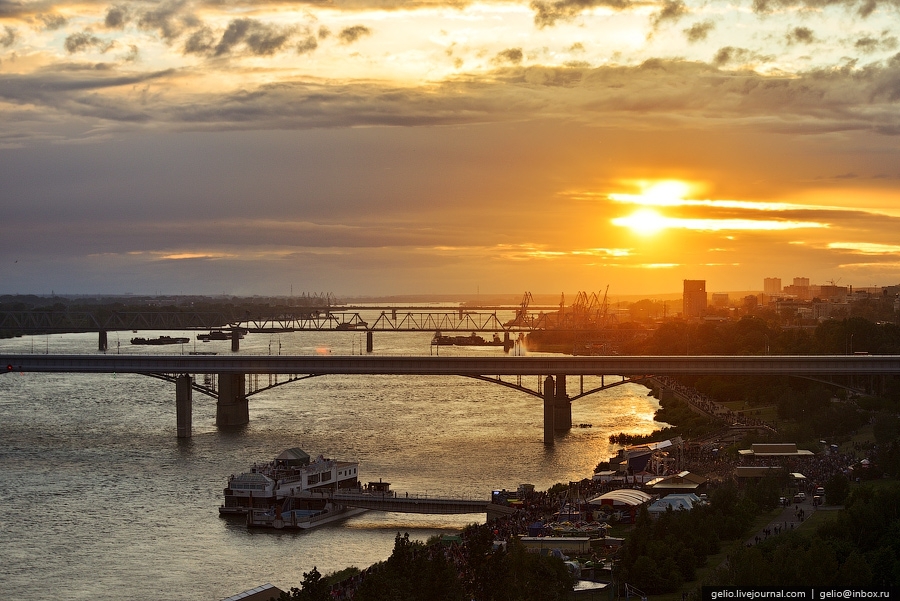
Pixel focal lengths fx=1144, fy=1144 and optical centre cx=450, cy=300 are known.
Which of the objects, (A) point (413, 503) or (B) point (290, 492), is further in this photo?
(B) point (290, 492)

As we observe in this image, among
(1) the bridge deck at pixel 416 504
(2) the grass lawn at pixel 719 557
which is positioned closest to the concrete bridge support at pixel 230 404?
(1) the bridge deck at pixel 416 504

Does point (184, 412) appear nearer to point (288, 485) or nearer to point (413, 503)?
point (288, 485)

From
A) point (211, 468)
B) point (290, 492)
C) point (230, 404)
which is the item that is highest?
point (230, 404)

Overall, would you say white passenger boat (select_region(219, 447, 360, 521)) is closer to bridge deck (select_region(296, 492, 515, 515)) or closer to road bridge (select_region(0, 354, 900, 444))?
bridge deck (select_region(296, 492, 515, 515))

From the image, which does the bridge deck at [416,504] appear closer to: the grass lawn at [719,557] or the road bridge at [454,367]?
the grass lawn at [719,557]

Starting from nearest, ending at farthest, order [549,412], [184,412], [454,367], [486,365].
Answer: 1. [549,412]
2. [184,412]
3. [454,367]
4. [486,365]

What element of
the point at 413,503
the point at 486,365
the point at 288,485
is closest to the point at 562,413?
the point at 486,365

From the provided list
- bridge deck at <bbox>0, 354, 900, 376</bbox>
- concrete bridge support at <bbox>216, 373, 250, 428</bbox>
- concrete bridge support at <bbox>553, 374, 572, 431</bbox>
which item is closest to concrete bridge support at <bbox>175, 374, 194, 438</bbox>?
bridge deck at <bbox>0, 354, 900, 376</bbox>

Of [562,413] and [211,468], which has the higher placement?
[562,413]

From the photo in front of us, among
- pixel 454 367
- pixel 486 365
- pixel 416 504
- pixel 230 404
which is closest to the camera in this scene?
pixel 416 504
